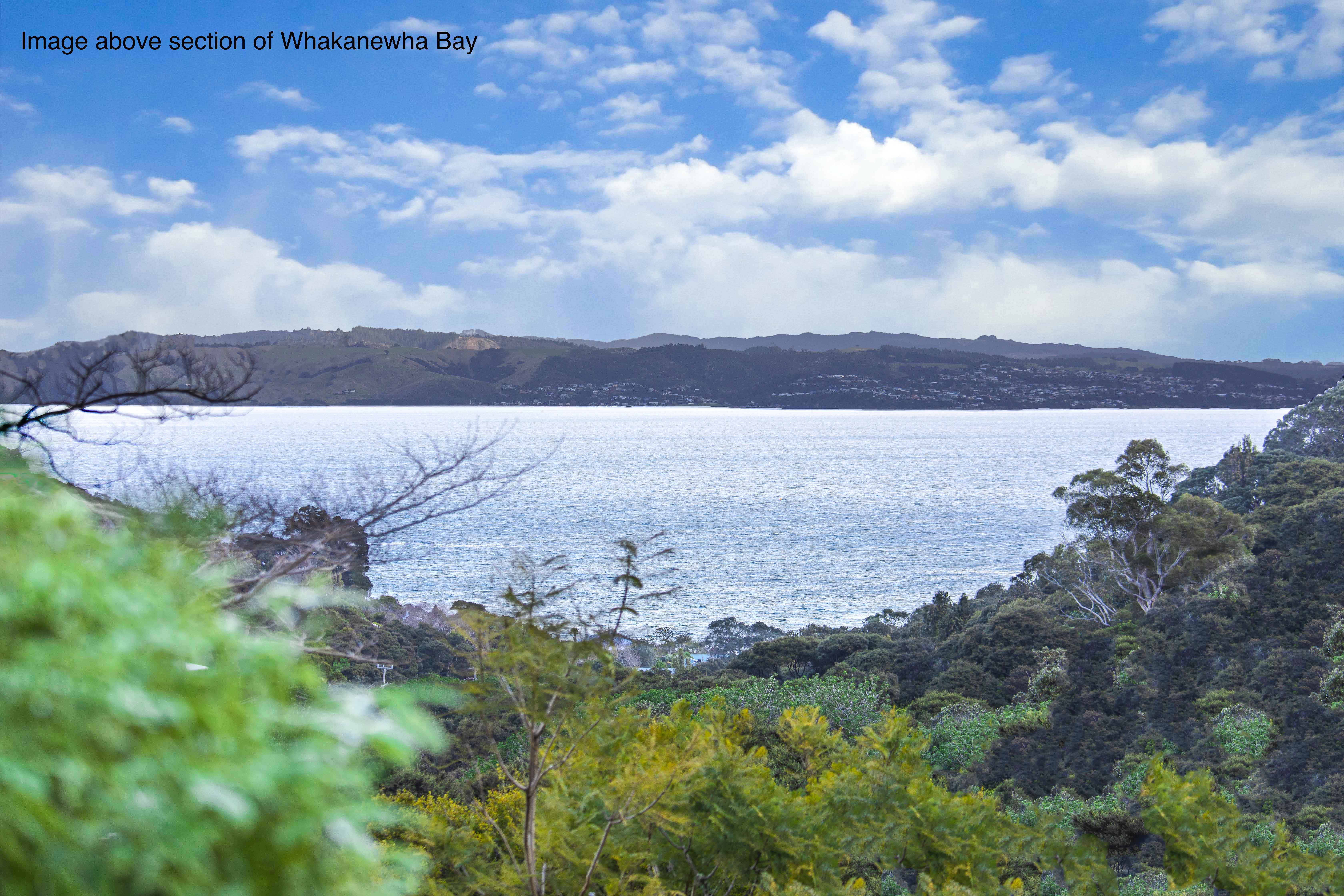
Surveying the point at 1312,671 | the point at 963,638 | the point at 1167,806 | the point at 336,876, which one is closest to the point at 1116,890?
the point at 1167,806

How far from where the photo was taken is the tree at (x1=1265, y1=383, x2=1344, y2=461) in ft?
142

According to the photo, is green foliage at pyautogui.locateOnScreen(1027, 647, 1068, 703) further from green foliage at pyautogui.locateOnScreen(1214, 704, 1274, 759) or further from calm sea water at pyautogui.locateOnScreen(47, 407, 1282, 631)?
calm sea water at pyautogui.locateOnScreen(47, 407, 1282, 631)

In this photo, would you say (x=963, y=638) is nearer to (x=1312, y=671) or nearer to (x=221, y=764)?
(x=1312, y=671)

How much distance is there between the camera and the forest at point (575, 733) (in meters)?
1.20

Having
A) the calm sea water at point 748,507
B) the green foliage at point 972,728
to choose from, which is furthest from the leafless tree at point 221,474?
the green foliage at point 972,728

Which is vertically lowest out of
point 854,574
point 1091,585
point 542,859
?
point 854,574

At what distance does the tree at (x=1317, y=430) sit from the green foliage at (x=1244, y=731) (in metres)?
31.5

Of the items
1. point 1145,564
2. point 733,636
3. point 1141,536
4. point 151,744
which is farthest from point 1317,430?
point 151,744

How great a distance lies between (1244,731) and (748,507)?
59.8 metres

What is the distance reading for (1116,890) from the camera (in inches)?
312

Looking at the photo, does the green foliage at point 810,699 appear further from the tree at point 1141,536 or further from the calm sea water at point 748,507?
the tree at point 1141,536

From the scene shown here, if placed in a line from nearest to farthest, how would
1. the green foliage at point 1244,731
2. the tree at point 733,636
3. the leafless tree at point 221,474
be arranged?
the leafless tree at point 221,474, the green foliage at point 1244,731, the tree at point 733,636

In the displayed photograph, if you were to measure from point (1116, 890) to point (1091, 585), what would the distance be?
25425 mm

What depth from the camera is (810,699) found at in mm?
19297
